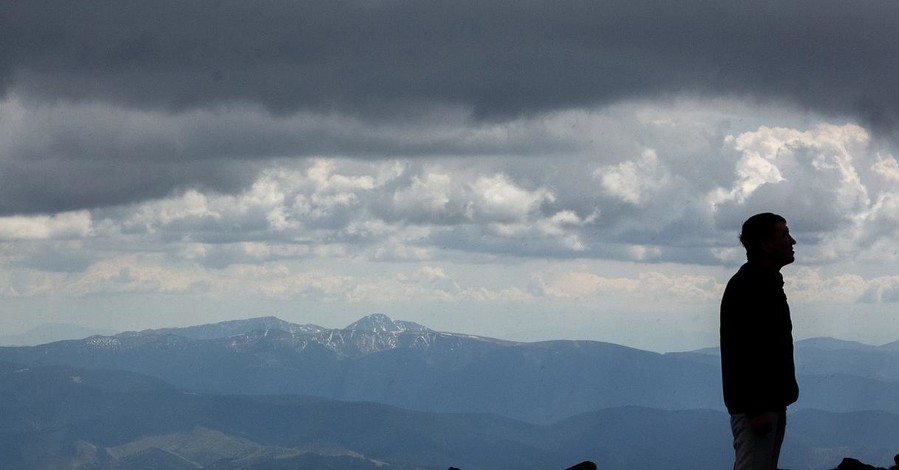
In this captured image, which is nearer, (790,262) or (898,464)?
(790,262)

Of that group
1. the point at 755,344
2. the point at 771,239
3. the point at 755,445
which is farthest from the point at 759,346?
the point at 771,239

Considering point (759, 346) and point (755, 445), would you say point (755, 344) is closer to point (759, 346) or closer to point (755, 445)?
point (759, 346)

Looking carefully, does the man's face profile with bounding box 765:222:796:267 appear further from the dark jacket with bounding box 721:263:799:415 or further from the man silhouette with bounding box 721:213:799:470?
the dark jacket with bounding box 721:263:799:415

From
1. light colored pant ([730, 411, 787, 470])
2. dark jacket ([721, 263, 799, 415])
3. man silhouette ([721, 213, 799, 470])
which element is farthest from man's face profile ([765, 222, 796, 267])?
light colored pant ([730, 411, 787, 470])

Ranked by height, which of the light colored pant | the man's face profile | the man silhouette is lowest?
the light colored pant

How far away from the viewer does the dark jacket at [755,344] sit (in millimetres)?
12117

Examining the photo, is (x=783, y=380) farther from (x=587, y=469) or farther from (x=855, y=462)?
A: (x=855, y=462)

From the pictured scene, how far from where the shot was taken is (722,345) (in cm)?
1245

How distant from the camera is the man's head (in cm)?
1235

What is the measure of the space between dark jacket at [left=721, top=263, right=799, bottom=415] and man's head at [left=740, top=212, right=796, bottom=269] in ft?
0.52

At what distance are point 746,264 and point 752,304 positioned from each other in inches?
20.3

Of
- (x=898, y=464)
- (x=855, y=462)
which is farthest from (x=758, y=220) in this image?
(x=898, y=464)

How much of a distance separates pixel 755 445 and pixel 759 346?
1.10 metres

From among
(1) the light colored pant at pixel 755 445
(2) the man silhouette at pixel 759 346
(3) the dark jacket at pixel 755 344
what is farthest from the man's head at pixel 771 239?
(1) the light colored pant at pixel 755 445
